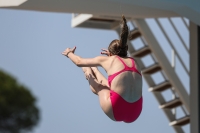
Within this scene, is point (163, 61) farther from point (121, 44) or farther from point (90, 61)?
point (121, 44)

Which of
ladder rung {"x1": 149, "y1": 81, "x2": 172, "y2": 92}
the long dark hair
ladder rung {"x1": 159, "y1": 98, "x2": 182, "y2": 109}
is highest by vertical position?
ladder rung {"x1": 149, "y1": 81, "x2": 172, "y2": 92}

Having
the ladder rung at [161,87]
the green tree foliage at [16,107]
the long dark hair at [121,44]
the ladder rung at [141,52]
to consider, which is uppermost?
the green tree foliage at [16,107]

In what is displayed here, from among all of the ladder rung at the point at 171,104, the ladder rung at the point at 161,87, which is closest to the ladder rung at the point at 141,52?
the ladder rung at the point at 161,87

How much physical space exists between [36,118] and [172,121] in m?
21.2

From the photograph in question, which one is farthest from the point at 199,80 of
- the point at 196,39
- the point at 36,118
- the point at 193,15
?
the point at 36,118

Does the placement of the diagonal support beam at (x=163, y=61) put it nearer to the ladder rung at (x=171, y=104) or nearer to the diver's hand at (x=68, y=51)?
the ladder rung at (x=171, y=104)

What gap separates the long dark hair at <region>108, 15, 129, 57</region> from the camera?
7.48 metres

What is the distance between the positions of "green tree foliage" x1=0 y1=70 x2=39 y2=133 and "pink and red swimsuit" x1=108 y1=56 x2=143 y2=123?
79.7 ft

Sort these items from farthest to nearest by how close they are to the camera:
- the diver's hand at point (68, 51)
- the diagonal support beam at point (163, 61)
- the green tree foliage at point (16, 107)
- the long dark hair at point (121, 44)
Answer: the green tree foliage at point (16, 107) < the diagonal support beam at point (163, 61) < the diver's hand at point (68, 51) < the long dark hair at point (121, 44)

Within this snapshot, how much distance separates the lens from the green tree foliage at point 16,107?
3234 centimetres

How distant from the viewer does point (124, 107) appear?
7.68 meters

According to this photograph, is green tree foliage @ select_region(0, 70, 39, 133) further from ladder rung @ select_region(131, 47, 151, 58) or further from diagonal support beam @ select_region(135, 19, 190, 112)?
diagonal support beam @ select_region(135, 19, 190, 112)

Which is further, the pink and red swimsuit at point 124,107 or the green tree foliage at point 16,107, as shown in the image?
the green tree foliage at point 16,107

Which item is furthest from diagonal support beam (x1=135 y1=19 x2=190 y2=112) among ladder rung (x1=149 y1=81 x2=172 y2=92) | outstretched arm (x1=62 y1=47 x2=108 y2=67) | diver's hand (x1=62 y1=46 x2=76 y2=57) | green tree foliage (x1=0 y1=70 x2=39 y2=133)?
green tree foliage (x1=0 y1=70 x2=39 y2=133)
